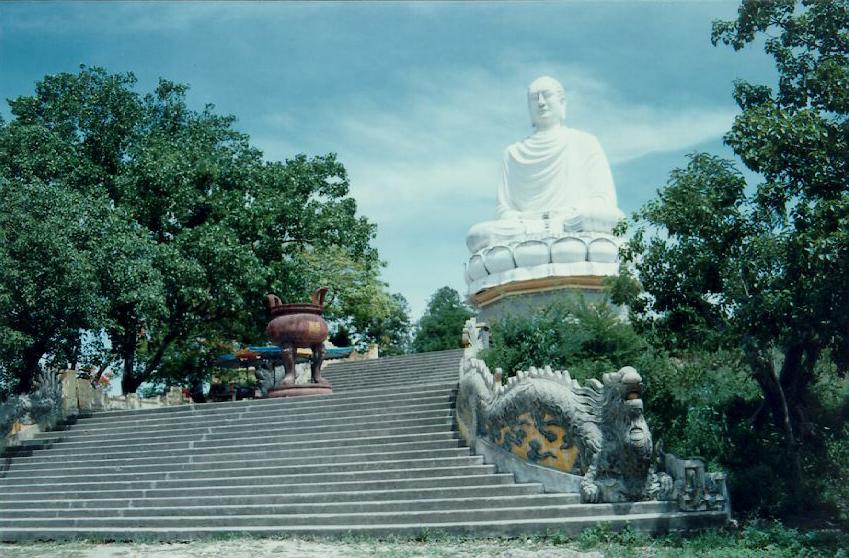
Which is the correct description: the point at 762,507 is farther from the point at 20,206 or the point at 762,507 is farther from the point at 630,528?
the point at 20,206

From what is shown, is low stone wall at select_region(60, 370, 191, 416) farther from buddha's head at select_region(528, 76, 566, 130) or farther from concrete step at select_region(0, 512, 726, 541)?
buddha's head at select_region(528, 76, 566, 130)

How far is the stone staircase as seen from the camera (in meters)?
9.52

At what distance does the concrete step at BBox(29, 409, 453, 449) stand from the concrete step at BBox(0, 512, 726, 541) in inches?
104

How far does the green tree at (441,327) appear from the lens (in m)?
28.4

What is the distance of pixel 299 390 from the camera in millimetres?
15703

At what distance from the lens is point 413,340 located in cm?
→ 3120

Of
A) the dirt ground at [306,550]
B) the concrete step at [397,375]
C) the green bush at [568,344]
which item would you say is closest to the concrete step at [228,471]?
the dirt ground at [306,550]

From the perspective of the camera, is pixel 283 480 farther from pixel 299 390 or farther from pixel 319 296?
pixel 319 296

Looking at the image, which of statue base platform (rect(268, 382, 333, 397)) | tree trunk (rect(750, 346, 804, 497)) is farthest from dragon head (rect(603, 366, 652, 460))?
statue base platform (rect(268, 382, 333, 397))

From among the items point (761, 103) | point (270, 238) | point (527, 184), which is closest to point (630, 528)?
point (761, 103)

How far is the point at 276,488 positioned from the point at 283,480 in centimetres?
28

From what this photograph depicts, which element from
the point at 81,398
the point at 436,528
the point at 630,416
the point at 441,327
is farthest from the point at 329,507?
the point at 441,327

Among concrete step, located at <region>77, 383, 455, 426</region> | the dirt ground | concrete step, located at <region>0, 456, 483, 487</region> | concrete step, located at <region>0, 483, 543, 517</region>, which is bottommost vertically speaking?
the dirt ground

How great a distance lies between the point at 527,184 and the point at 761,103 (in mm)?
13997
